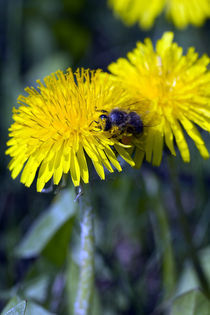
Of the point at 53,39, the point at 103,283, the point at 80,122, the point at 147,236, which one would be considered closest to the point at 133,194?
the point at 147,236

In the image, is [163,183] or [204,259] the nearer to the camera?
[204,259]

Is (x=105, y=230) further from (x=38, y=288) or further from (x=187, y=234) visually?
(x=187, y=234)

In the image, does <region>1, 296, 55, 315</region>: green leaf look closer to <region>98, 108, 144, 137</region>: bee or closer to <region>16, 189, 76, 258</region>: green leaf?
<region>16, 189, 76, 258</region>: green leaf

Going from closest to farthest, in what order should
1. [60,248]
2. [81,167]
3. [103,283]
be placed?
[81,167] < [60,248] < [103,283]

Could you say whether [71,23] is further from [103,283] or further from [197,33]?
[103,283]

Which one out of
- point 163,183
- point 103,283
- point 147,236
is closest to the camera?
point 103,283

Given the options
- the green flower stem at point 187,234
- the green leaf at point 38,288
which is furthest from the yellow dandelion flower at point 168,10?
the green leaf at point 38,288
